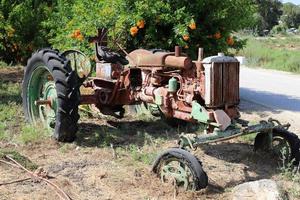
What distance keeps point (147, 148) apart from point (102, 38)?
1.98 m

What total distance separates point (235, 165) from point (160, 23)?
149 inches

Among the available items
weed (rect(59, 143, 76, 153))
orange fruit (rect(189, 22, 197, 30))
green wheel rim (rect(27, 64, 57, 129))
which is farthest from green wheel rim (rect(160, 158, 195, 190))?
orange fruit (rect(189, 22, 197, 30))

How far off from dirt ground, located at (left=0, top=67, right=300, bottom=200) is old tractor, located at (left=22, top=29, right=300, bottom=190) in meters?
0.20

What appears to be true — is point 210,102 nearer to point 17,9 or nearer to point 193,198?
point 193,198

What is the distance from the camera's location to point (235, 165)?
601 centimetres

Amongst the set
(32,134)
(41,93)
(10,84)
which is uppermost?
(41,93)

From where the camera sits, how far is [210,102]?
5660mm

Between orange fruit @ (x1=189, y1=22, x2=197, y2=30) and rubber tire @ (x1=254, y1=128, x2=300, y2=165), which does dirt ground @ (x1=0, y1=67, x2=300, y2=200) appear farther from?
orange fruit @ (x1=189, y1=22, x2=197, y2=30)

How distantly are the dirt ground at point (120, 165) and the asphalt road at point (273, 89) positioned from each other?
329 centimetres

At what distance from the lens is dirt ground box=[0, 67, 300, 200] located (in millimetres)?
5016

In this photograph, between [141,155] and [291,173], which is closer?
[291,173]

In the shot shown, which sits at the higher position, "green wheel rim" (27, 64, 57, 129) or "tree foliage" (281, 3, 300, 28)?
"tree foliage" (281, 3, 300, 28)

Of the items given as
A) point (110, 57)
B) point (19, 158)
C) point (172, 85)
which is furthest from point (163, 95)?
point (19, 158)

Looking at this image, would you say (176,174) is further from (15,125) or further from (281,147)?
(15,125)
